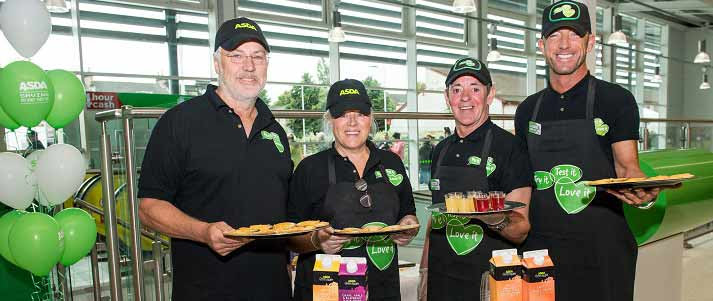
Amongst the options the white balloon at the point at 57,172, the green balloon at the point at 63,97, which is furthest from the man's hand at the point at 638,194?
the green balloon at the point at 63,97

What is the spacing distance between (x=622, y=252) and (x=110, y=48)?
858 centimetres

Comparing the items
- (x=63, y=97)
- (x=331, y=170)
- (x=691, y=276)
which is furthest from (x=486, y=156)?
(x=691, y=276)

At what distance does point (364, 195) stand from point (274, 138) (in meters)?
0.36

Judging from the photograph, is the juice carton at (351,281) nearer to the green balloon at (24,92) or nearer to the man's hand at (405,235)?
the man's hand at (405,235)

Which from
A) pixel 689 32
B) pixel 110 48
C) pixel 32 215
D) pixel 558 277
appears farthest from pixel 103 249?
→ pixel 689 32

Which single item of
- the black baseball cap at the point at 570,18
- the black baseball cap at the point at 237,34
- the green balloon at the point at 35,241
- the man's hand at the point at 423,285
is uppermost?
the black baseball cap at the point at 570,18

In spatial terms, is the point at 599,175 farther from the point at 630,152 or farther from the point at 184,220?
the point at 184,220

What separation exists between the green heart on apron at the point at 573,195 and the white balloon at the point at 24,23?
2609mm

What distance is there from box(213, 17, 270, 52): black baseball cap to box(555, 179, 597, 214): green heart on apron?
1.17 m

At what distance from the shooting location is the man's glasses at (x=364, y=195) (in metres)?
1.86

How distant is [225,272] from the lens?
5.65 feet

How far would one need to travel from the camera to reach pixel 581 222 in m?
2.04

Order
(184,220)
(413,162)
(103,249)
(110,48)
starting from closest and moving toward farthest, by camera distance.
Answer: (184,220)
(103,249)
(110,48)
(413,162)

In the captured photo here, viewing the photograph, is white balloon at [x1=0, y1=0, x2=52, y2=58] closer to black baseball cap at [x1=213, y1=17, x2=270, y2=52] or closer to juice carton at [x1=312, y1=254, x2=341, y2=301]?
black baseball cap at [x1=213, y1=17, x2=270, y2=52]
